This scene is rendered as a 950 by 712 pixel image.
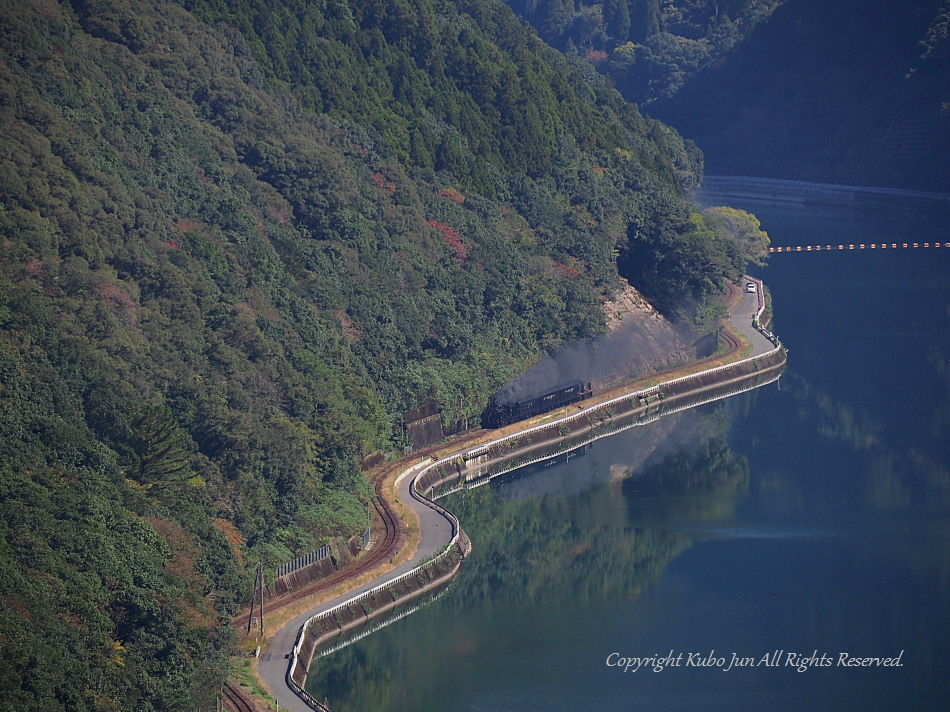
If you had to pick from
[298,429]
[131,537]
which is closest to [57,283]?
[298,429]

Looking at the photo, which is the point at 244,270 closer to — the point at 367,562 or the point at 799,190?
the point at 367,562

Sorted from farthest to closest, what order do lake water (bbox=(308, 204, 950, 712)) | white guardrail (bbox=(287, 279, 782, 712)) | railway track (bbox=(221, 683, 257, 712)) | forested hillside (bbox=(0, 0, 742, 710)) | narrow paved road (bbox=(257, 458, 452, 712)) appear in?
lake water (bbox=(308, 204, 950, 712)), white guardrail (bbox=(287, 279, 782, 712)), narrow paved road (bbox=(257, 458, 452, 712)), forested hillside (bbox=(0, 0, 742, 710)), railway track (bbox=(221, 683, 257, 712))

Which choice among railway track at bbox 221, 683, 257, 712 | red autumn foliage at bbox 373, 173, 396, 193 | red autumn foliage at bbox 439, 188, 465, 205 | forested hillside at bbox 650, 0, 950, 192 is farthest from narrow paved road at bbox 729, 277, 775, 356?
railway track at bbox 221, 683, 257, 712

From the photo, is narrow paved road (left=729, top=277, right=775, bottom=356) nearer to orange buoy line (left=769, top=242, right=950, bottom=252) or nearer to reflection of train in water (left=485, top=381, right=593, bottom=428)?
reflection of train in water (left=485, top=381, right=593, bottom=428)

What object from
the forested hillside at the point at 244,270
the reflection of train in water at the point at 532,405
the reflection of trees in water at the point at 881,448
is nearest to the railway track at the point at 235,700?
the forested hillside at the point at 244,270

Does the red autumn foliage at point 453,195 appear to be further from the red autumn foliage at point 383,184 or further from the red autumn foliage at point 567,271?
the red autumn foliage at point 567,271

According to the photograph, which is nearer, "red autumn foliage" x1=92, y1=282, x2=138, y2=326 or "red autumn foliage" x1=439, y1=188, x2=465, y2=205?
"red autumn foliage" x1=92, y1=282, x2=138, y2=326

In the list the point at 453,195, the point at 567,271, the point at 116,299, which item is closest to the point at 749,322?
the point at 567,271
